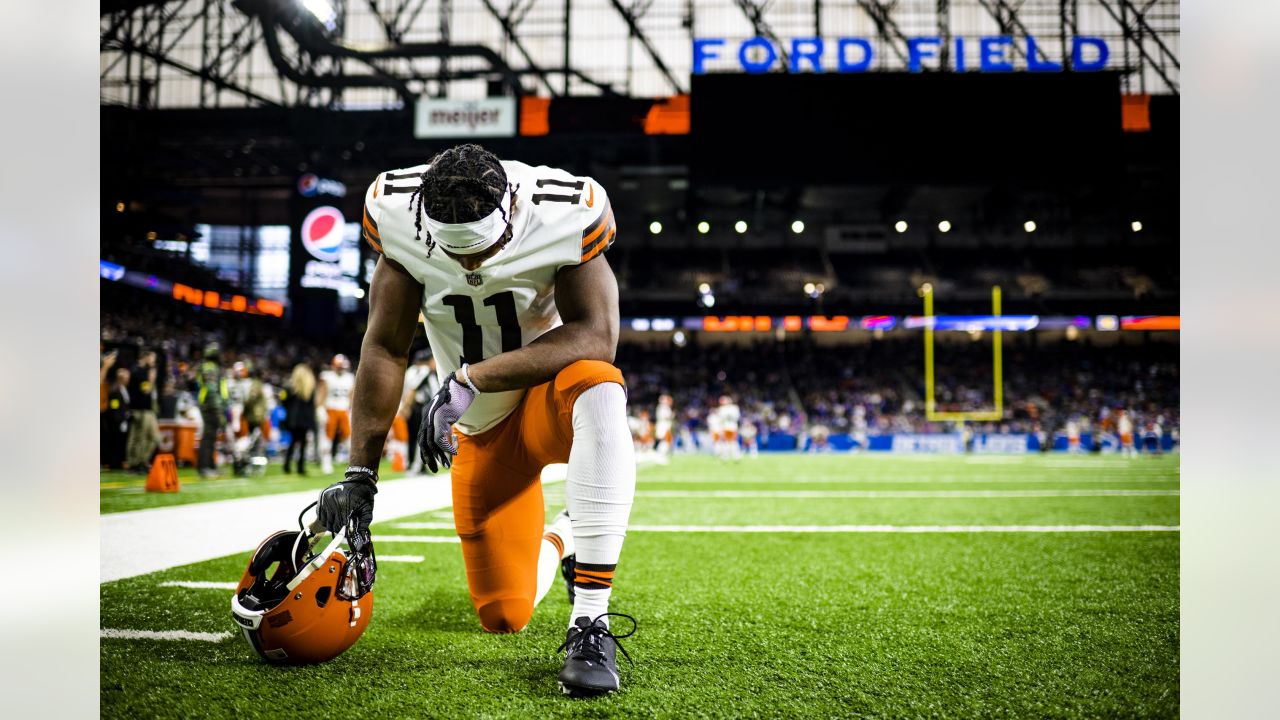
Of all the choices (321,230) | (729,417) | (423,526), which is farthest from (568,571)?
(321,230)

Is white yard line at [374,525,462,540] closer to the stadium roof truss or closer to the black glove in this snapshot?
the black glove

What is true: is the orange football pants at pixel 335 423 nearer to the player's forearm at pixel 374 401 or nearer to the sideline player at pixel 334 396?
the sideline player at pixel 334 396

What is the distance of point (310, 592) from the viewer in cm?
194

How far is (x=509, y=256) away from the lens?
2.02 metres

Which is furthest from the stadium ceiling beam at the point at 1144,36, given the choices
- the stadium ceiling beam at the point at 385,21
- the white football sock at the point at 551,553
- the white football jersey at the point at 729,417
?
the white football sock at the point at 551,553

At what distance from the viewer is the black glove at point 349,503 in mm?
1885

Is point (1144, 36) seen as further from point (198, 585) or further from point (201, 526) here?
point (198, 585)

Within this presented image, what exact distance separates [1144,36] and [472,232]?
21844 mm

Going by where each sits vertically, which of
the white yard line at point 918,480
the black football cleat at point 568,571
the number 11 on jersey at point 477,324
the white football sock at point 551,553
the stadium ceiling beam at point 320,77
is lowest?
the white yard line at point 918,480

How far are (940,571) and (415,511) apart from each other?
3.52m

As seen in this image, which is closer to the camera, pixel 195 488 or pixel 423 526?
pixel 423 526

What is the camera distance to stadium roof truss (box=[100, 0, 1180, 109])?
59.8 feet

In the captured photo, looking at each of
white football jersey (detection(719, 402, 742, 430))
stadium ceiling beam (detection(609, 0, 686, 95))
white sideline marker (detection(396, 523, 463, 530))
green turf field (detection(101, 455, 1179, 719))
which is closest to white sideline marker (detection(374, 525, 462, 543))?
green turf field (detection(101, 455, 1179, 719))

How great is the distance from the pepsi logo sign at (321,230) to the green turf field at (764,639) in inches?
538
